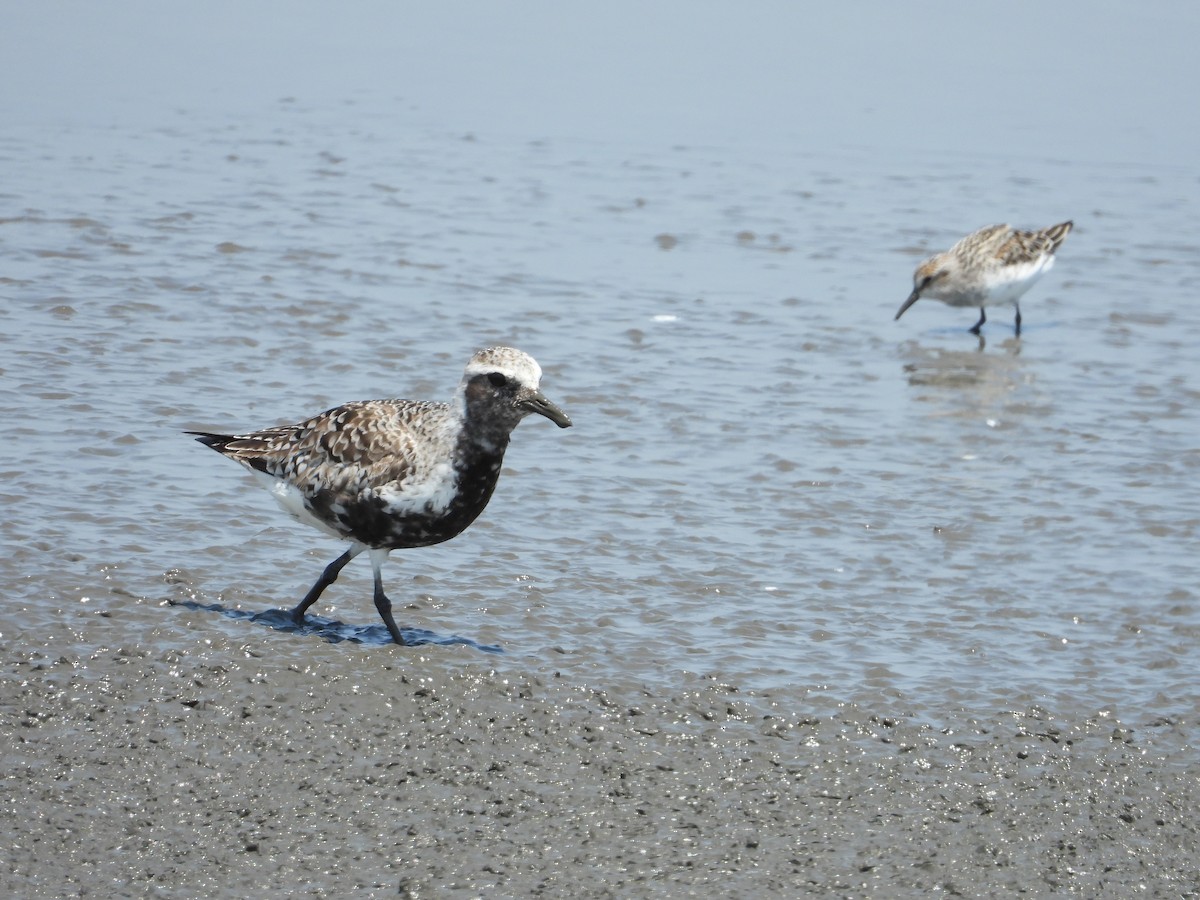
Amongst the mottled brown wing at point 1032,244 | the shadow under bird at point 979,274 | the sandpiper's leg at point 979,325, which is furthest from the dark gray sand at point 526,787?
the sandpiper's leg at point 979,325

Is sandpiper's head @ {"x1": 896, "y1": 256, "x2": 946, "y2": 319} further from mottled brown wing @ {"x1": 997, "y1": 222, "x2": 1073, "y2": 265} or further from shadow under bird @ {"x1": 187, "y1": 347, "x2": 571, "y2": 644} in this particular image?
shadow under bird @ {"x1": 187, "y1": 347, "x2": 571, "y2": 644}

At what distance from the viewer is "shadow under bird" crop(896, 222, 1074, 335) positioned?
16.1 metres

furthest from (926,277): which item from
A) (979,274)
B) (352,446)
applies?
(352,446)

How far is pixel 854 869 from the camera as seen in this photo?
660cm

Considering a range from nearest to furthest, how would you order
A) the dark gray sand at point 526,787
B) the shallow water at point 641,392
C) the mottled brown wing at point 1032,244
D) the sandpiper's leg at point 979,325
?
the dark gray sand at point 526,787 < the shallow water at point 641,392 < the mottled brown wing at point 1032,244 < the sandpiper's leg at point 979,325

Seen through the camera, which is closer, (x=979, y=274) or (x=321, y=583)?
(x=321, y=583)

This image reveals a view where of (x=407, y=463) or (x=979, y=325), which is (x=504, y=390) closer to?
(x=407, y=463)

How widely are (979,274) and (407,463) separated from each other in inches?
370

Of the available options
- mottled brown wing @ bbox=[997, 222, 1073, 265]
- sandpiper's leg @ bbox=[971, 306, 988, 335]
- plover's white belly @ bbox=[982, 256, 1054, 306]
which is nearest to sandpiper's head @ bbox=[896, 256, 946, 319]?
plover's white belly @ bbox=[982, 256, 1054, 306]

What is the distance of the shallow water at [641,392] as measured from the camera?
882 cm

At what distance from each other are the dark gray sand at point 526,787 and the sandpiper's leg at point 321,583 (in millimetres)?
296

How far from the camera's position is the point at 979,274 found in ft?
53.0

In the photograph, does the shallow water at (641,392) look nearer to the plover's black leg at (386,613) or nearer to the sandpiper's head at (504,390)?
the plover's black leg at (386,613)

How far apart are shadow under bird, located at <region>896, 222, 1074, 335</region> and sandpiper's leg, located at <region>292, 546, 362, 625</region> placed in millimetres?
8698
